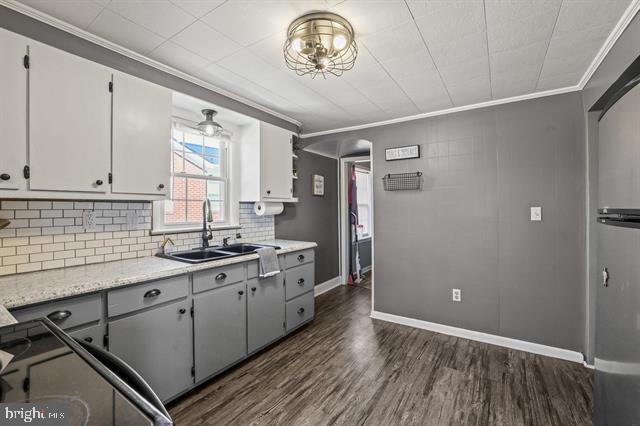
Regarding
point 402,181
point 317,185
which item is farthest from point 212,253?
point 402,181

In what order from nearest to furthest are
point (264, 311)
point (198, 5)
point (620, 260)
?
point (620, 260) < point (198, 5) < point (264, 311)

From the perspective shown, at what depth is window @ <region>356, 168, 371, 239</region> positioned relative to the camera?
5.58 m

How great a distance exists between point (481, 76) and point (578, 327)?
229 cm

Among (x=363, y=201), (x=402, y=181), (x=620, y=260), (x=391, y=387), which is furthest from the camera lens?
(x=363, y=201)

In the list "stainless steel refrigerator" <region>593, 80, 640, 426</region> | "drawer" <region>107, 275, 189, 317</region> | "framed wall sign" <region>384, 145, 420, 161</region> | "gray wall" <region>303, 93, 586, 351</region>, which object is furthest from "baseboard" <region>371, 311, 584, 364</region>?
"drawer" <region>107, 275, 189, 317</region>

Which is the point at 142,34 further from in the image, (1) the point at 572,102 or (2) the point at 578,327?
(2) the point at 578,327

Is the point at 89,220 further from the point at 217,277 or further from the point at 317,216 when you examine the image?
the point at 317,216

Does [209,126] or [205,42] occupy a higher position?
[205,42]

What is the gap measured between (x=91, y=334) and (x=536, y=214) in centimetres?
345

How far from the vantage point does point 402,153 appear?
328cm

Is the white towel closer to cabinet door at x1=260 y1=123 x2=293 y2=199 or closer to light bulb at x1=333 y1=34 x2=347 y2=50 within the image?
cabinet door at x1=260 y1=123 x2=293 y2=199

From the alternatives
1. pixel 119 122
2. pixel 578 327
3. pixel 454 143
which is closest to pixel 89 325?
pixel 119 122

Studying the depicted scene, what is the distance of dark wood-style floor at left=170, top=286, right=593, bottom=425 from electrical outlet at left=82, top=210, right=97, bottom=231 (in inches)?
52.8

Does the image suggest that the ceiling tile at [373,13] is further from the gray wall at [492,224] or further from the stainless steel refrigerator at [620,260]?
the gray wall at [492,224]
